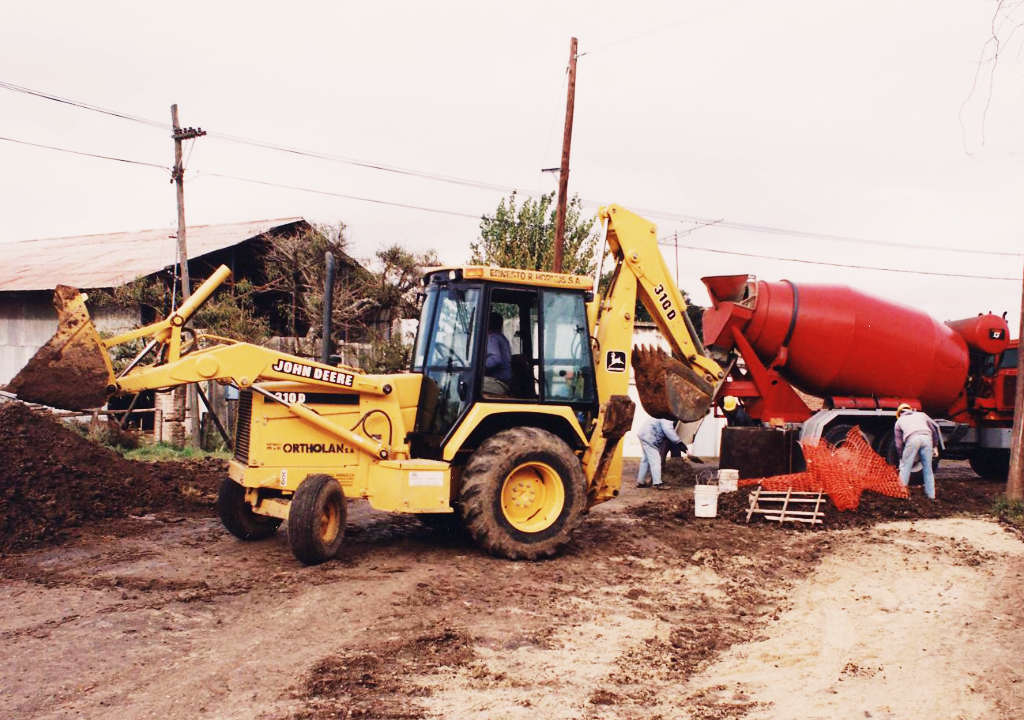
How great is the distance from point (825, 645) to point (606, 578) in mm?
2092

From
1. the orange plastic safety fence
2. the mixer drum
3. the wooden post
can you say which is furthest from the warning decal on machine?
the wooden post

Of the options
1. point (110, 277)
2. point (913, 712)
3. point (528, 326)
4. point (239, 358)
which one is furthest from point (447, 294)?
point (110, 277)

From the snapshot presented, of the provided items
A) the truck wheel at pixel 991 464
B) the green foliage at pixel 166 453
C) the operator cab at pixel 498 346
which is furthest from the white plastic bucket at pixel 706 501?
the green foliage at pixel 166 453

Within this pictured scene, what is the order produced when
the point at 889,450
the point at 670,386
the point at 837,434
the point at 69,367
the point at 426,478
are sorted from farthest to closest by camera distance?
the point at 889,450, the point at 837,434, the point at 670,386, the point at 426,478, the point at 69,367

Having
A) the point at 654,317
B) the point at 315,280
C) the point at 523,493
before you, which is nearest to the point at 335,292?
the point at 315,280

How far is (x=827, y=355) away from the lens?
13.0 metres

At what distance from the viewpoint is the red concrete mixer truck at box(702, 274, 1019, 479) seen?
42.0ft

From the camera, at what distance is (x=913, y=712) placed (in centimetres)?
461

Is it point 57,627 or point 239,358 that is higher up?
point 239,358

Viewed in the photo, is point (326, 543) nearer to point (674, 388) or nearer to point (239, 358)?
point (239, 358)

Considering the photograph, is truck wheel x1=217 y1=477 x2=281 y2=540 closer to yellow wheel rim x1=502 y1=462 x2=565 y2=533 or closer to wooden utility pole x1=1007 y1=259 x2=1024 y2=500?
yellow wheel rim x1=502 y1=462 x2=565 y2=533

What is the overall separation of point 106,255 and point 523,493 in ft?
63.2

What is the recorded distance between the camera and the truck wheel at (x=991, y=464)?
1540 centimetres

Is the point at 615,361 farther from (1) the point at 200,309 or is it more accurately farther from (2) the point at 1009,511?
(1) the point at 200,309
